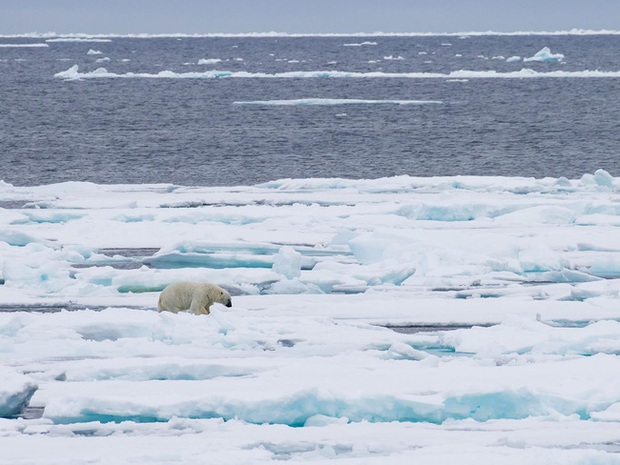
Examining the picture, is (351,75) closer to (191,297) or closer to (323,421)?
(191,297)

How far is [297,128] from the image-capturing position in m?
30.2

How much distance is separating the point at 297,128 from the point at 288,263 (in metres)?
21.7

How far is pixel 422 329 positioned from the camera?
24.7 ft

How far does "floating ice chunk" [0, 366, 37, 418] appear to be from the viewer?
5.59 meters

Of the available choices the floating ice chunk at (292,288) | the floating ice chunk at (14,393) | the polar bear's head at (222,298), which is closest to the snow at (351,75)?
the floating ice chunk at (292,288)

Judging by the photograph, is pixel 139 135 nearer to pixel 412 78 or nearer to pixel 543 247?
pixel 543 247

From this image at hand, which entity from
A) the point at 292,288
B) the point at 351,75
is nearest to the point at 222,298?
the point at 292,288

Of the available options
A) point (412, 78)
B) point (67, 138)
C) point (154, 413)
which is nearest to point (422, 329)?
point (154, 413)

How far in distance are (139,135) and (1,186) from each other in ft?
43.1

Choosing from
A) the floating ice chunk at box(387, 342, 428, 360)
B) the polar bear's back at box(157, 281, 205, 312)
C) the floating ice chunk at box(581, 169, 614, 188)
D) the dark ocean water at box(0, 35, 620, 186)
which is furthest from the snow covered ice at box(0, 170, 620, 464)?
the dark ocean water at box(0, 35, 620, 186)

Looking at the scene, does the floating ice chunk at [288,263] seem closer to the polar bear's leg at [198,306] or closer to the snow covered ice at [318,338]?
the snow covered ice at [318,338]

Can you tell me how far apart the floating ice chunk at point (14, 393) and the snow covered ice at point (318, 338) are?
0.01 m

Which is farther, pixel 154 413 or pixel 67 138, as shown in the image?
pixel 67 138

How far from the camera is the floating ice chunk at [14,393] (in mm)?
5586
